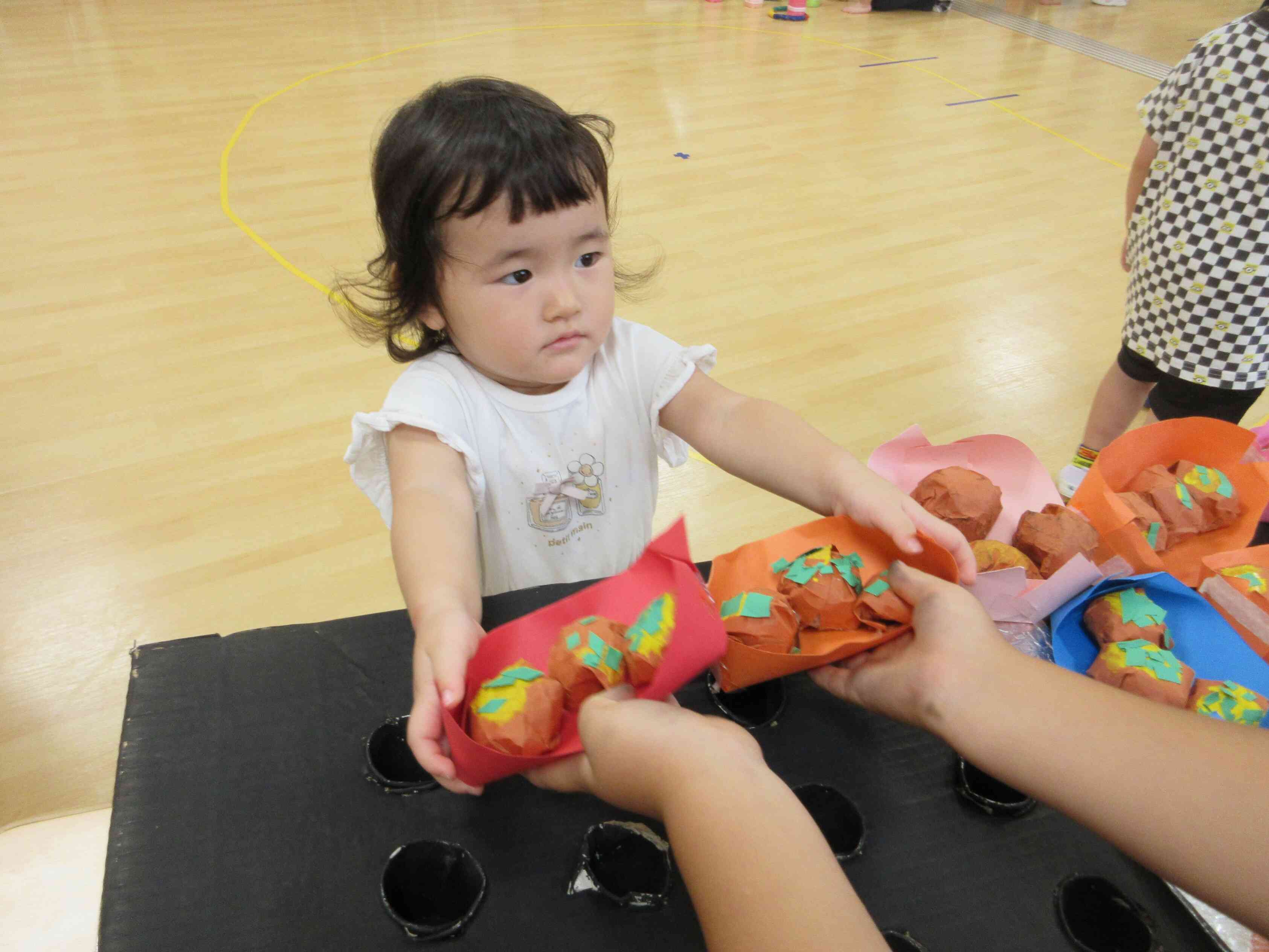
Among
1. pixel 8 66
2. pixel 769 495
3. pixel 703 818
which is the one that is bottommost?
pixel 769 495

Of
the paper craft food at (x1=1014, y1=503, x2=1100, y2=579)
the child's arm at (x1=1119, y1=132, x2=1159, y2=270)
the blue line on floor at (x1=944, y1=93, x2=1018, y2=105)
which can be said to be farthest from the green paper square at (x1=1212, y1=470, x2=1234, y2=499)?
the blue line on floor at (x1=944, y1=93, x2=1018, y2=105)

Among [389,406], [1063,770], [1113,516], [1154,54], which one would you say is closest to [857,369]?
[1113,516]

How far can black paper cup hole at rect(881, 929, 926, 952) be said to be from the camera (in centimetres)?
45

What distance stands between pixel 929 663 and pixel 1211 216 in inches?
40.8

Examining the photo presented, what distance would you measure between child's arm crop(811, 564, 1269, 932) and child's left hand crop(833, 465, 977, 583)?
4cm

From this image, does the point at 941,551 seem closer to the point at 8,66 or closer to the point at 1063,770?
the point at 1063,770

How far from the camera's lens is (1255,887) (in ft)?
1.32

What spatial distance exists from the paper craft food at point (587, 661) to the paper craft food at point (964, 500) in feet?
0.98

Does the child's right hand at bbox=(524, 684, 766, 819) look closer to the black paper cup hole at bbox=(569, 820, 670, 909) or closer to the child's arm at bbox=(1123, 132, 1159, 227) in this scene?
the black paper cup hole at bbox=(569, 820, 670, 909)

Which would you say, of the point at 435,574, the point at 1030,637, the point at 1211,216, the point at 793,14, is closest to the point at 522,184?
the point at 435,574

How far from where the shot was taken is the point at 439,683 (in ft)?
1.67

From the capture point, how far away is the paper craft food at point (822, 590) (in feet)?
1.82

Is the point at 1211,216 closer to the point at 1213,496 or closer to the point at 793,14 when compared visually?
the point at 1213,496

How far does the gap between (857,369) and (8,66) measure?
3646 millimetres
